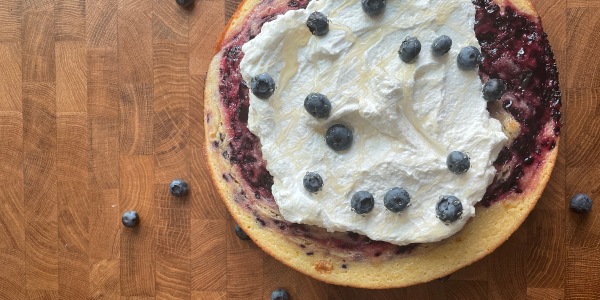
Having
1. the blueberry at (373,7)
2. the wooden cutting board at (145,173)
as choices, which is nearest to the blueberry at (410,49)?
the blueberry at (373,7)

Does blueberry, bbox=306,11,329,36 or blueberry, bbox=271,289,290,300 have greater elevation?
blueberry, bbox=306,11,329,36

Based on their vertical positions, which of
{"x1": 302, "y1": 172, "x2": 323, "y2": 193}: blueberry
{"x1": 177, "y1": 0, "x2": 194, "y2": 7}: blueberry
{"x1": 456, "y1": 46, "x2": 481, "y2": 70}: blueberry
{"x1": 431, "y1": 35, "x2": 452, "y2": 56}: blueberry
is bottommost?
{"x1": 302, "y1": 172, "x2": 323, "y2": 193}: blueberry

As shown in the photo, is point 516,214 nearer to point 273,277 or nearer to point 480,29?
point 480,29

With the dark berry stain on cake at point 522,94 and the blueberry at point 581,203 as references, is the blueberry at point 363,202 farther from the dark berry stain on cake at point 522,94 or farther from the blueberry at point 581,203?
the blueberry at point 581,203

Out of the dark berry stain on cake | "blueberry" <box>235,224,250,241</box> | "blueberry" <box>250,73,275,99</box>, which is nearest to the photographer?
"blueberry" <box>250,73,275,99</box>

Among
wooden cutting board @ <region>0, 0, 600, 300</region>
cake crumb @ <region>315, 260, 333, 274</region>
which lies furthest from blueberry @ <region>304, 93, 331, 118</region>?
wooden cutting board @ <region>0, 0, 600, 300</region>

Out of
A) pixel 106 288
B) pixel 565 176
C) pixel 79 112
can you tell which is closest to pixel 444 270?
pixel 565 176

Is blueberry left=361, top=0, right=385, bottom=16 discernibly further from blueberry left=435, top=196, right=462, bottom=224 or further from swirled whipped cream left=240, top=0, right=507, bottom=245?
blueberry left=435, top=196, right=462, bottom=224
